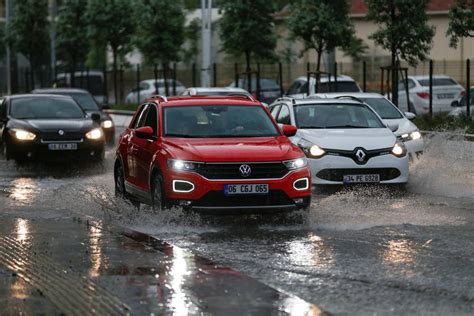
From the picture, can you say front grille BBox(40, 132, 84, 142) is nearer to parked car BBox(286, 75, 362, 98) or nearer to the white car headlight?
the white car headlight

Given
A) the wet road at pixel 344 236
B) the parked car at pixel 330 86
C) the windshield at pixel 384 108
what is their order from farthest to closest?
the parked car at pixel 330 86 < the windshield at pixel 384 108 < the wet road at pixel 344 236

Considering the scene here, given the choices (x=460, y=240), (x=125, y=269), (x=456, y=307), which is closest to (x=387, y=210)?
(x=460, y=240)

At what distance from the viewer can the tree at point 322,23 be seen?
112 ft

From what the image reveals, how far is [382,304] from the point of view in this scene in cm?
859

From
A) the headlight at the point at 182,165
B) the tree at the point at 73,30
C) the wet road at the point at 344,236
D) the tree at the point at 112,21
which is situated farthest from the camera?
the tree at the point at 73,30

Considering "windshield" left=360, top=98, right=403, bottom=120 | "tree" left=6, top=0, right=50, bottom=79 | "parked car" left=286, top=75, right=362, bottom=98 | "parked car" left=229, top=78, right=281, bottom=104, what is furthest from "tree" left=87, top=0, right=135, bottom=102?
"windshield" left=360, top=98, right=403, bottom=120

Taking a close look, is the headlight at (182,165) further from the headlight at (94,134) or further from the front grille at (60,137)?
the headlight at (94,134)

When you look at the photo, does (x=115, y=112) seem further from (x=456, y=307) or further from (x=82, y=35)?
(x=456, y=307)

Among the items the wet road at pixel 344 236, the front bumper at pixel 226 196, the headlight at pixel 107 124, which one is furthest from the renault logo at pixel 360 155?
the headlight at pixel 107 124

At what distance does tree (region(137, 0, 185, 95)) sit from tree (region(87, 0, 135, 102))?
3964 millimetres

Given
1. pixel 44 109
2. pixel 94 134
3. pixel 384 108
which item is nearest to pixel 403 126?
pixel 384 108

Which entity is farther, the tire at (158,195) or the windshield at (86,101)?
the windshield at (86,101)

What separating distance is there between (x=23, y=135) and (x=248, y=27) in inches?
692

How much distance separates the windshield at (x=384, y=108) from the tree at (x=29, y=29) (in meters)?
39.2
